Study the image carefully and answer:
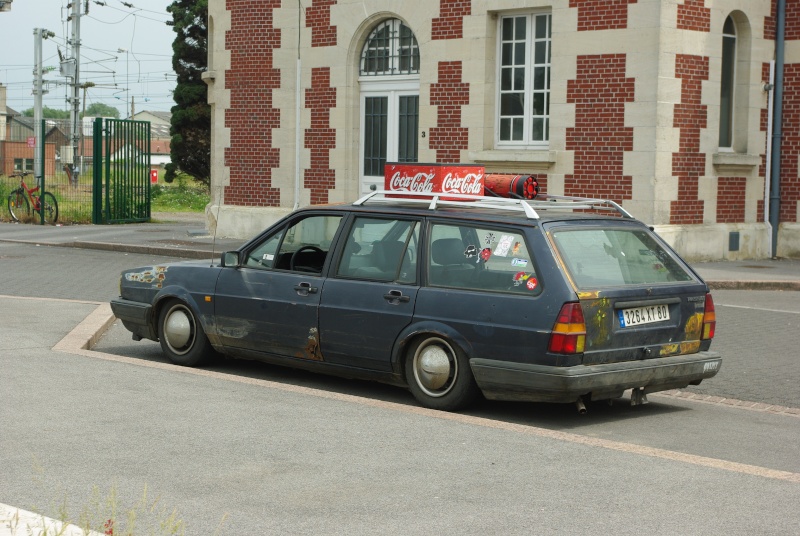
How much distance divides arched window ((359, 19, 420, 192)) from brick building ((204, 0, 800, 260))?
0.03 meters

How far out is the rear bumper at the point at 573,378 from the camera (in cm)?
742

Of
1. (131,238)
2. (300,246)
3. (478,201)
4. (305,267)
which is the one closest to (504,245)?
(478,201)

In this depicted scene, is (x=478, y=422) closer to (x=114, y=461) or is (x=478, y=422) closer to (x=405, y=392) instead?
(x=405, y=392)

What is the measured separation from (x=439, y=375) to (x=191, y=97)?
133ft

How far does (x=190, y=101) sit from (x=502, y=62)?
28599mm

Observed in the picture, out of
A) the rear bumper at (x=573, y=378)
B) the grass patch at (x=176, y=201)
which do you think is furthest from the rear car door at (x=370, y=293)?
the grass patch at (x=176, y=201)

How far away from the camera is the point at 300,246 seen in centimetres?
909

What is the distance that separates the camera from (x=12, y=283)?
51.6 ft

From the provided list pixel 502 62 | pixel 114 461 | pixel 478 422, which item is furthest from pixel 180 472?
pixel 502 62

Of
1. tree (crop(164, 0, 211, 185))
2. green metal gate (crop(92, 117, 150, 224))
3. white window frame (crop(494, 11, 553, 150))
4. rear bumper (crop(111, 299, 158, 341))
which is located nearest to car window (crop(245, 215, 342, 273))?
rear bumper (crop(111, 299, 158, 341))

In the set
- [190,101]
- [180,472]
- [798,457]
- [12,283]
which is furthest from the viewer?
[190,101]

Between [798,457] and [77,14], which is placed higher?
[77,14]

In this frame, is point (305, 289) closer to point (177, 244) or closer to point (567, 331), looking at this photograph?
point (567, 331)

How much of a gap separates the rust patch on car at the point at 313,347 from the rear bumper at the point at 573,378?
140 cm
